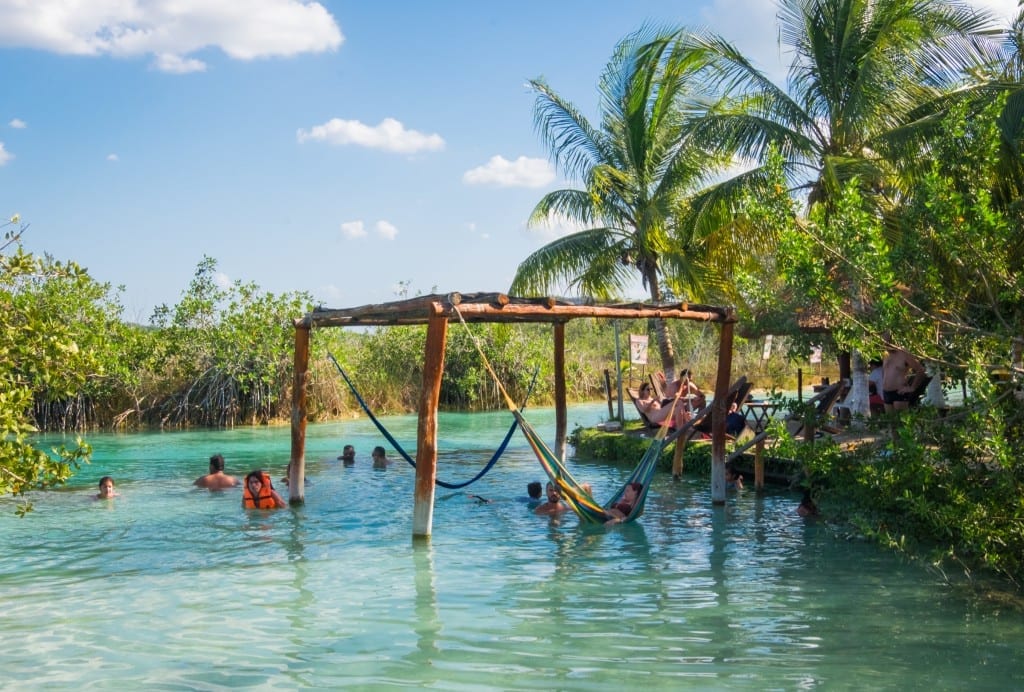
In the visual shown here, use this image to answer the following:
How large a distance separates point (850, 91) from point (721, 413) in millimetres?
4771

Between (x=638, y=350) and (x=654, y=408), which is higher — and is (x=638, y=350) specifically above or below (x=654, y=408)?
above

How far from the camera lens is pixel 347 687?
4.91 metres

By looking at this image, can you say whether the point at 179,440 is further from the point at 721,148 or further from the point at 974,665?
the point at 974,665

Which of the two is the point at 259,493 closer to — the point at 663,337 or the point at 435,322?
the point at 435,322

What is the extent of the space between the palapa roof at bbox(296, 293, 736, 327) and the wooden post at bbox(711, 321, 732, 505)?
0.82 ft

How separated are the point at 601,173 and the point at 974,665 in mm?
10053

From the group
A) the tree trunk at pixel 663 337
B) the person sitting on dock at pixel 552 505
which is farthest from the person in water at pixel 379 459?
the person sitting on dock at pixel 552 505

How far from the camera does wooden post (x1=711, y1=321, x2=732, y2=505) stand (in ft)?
32.1

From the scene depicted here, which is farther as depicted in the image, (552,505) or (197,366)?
(197,366)

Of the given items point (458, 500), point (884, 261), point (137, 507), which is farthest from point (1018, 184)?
point (137, 507)

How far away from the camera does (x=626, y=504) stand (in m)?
9.45

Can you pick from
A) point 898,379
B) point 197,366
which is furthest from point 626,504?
point 197,366

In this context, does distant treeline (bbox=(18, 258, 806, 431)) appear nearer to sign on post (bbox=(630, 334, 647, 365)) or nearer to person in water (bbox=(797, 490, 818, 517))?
sign on post (bbox=(630, 334, 647, 365))

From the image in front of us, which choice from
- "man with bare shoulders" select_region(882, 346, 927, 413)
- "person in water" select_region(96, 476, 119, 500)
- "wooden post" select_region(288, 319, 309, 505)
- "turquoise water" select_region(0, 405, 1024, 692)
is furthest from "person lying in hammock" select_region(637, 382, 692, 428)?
"person in water" select_region(96, 476, 119, 500)
